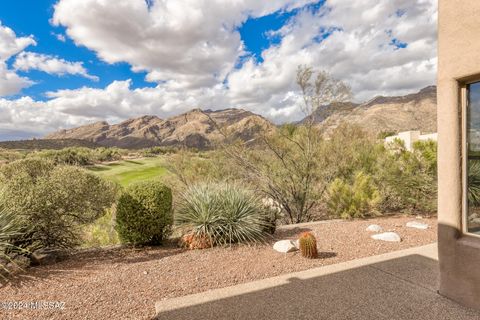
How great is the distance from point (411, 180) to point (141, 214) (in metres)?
8.63

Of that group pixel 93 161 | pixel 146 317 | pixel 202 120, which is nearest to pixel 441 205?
pixel 146 317

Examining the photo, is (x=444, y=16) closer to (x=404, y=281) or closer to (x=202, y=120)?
(x=404, y=281)

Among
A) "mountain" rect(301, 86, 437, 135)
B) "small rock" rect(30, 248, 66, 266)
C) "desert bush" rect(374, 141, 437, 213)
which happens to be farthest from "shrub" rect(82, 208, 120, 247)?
"mountain" rect(301, 86, 437, 135)

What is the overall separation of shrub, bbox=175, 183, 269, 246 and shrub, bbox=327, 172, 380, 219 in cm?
339

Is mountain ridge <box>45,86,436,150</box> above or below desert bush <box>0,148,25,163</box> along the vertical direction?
above

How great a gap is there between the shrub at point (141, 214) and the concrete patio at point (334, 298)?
2699 mm

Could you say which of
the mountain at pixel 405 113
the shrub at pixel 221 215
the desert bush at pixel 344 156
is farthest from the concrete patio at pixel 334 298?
the mountain at pixel 405 113

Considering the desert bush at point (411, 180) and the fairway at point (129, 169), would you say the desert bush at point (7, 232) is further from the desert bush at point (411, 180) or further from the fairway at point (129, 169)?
the fairway at point (129, 169)

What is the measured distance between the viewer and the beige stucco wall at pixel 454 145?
140 inches

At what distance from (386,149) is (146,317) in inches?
459

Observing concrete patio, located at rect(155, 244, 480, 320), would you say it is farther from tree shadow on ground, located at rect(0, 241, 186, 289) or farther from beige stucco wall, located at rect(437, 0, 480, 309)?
tree shadow on ground, located at rect(0, 241, 186, 289)

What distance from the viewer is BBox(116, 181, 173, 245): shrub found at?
646 cm

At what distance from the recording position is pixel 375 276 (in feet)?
15.2

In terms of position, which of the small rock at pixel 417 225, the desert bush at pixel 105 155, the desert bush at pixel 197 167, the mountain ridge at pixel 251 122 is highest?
the mountain ridge at pixel 251 122
